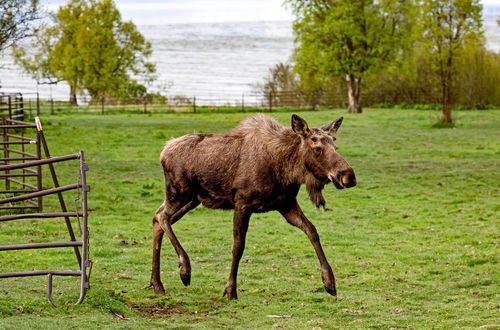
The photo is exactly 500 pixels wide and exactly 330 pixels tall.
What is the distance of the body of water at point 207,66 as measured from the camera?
348 ft

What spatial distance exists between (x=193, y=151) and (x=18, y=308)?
10.3ft

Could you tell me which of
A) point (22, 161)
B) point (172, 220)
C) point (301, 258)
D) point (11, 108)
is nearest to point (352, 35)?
point (11, 108)

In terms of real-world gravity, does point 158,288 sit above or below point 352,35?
below

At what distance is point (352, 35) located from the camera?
58188mm

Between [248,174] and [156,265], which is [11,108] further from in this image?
[248,174]

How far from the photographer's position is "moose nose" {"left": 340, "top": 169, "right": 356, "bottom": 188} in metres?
8.77

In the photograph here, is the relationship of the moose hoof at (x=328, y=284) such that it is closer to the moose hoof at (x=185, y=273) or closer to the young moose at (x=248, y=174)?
the young moose at (x=248, y=174)

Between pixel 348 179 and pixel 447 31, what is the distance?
36.4 m

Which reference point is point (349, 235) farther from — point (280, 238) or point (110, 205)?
point (110, 205)

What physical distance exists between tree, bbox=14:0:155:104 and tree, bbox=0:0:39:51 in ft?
125

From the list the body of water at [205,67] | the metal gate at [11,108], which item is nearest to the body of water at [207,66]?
the body of water at [205,67]

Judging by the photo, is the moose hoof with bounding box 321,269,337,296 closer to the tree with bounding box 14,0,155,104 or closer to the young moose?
the young moose

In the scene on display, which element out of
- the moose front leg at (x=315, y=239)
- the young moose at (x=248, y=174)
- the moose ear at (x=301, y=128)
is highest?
the moose ear at (x=301, y=128)

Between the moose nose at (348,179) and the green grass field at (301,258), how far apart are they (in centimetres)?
149
